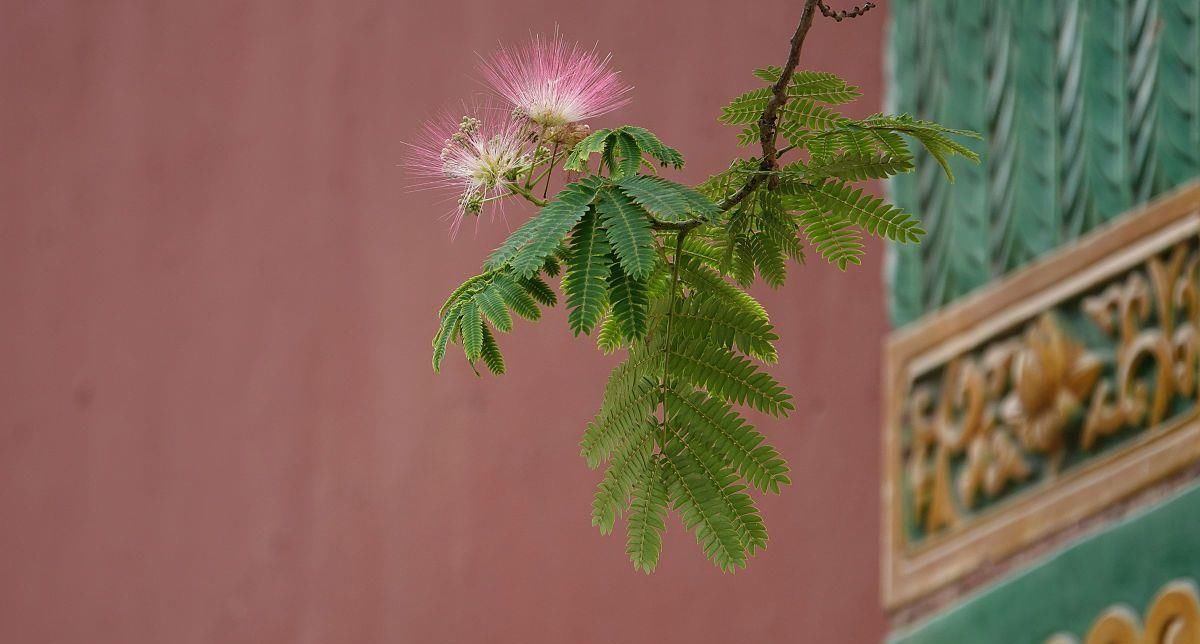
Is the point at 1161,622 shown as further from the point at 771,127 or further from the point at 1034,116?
the point at 771,127

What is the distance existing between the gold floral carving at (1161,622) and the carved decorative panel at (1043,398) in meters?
0.17

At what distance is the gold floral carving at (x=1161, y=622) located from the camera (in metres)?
2.28

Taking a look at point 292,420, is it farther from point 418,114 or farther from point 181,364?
point 418,114

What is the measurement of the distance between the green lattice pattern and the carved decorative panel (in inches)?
2.3

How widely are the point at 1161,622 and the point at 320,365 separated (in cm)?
222

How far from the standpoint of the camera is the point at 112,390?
13.9 feet

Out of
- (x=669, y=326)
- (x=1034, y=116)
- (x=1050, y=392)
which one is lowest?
(x=669, y=326)

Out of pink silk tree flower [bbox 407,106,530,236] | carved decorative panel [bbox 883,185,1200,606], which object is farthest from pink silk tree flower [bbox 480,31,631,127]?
carved decorative panel [bbox 883,185,1200,606]

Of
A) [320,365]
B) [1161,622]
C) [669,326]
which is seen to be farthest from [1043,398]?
[320,365]

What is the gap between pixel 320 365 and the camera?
3934 millimetres

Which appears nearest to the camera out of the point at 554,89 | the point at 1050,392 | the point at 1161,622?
the point at 554,89

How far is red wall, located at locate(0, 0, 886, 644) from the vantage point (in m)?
3.29

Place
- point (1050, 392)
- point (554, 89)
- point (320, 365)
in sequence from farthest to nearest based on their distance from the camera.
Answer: point (320, 365)
point (1050, 392)
point (554, 89)

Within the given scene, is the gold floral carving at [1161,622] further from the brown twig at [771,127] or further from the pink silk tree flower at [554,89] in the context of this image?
the pink silk tree flower at [554,89]
